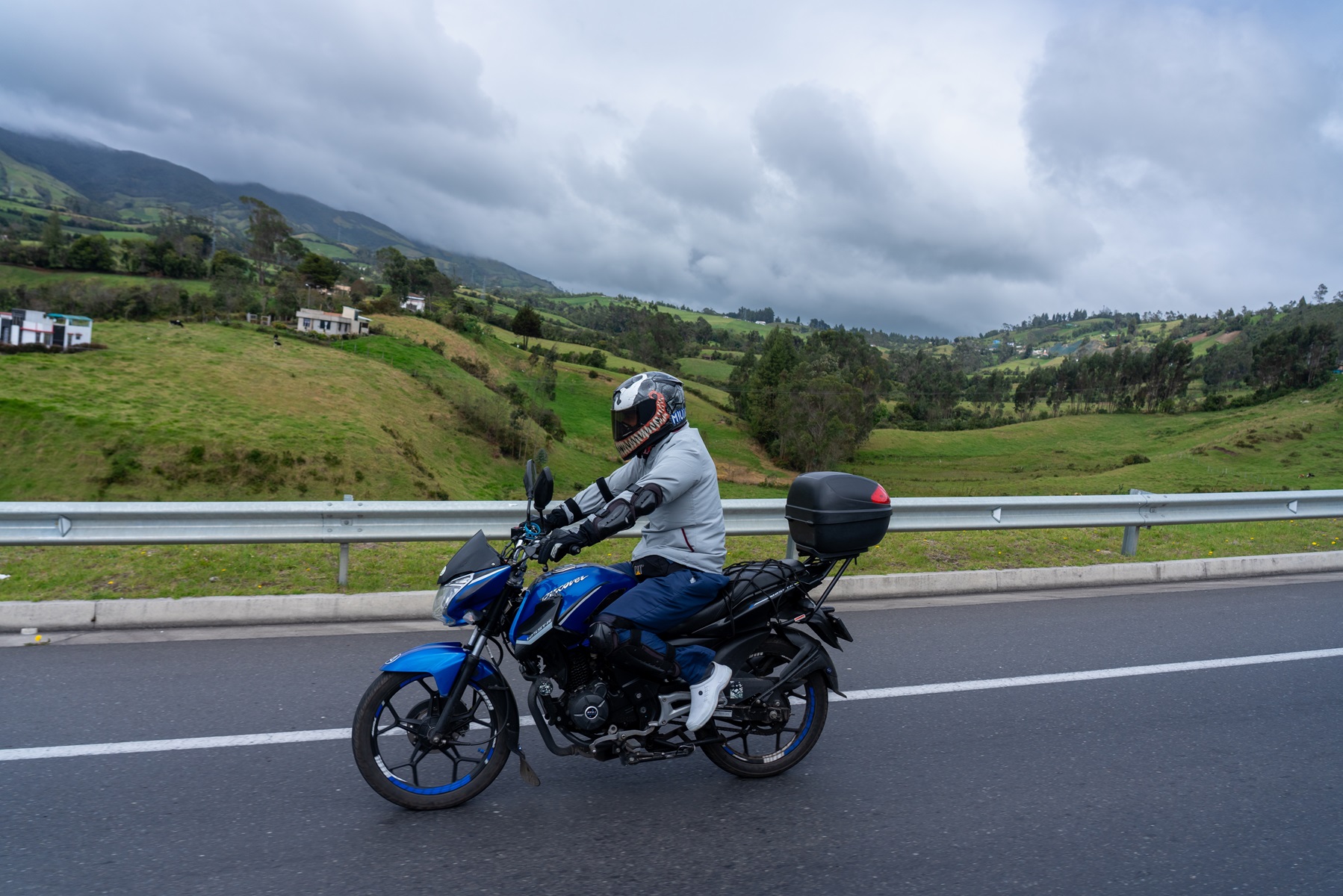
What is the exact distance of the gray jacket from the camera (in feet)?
12.2

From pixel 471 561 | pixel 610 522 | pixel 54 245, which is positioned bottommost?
pixel 471 561

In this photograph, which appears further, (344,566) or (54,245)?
(54,245)

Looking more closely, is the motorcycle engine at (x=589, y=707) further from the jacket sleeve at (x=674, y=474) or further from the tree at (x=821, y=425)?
the tree at (x=821, y=425)

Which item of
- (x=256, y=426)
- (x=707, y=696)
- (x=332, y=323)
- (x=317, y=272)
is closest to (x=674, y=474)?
(x=707, y=696)

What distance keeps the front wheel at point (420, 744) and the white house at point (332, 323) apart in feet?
222

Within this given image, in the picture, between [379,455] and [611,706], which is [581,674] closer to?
[611,706]

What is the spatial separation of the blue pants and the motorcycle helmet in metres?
0.64

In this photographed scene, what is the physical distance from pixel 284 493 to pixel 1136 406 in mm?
91958

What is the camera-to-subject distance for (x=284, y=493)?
135 ft

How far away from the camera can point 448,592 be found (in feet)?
11.2

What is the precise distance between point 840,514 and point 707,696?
1118mm

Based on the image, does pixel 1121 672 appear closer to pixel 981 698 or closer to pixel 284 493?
pixel 981 698

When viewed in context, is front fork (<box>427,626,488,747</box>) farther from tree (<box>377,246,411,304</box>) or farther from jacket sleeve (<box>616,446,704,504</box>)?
tree (<box>377,246,411,304</box>)

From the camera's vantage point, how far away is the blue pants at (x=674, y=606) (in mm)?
3623
